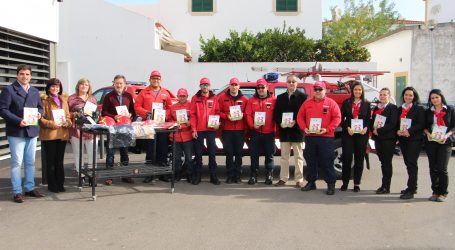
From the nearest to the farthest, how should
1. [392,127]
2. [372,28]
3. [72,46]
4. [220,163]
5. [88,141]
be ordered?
[392,127]
[88,141]
[220,163]
[72,46]
[372,28]

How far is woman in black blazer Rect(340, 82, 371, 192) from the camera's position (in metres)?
7.81

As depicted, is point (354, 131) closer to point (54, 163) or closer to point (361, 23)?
point (54, 163)

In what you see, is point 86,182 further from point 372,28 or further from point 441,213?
point 372,28

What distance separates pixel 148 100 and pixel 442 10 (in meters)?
28.0

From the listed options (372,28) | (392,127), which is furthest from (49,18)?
(372,28)

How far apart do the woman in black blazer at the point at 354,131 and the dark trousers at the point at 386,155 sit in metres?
0.25

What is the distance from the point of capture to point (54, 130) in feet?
24.9

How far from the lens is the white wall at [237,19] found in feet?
84.5

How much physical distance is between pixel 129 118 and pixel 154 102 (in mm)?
586

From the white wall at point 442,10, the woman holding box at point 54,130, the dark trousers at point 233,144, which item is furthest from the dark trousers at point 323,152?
the white wall at point 442,10

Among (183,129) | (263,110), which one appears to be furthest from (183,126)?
(263,110)

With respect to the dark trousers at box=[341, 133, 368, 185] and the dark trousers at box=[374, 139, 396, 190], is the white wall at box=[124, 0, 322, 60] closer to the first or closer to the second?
the dark trousers at box=[341, 133, 368, 185]

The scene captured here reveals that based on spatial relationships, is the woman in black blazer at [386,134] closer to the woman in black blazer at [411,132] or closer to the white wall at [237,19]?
the woman in black blazer at [411,132]

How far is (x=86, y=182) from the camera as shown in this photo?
28.3 feet
